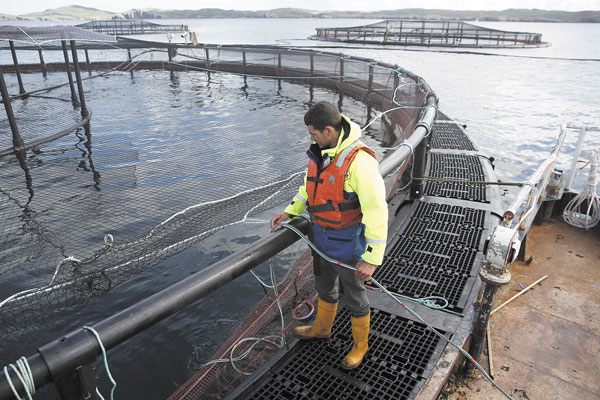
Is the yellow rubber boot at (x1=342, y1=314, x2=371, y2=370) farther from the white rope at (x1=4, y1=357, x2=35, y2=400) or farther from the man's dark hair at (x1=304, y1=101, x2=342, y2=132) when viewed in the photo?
the white rope at (x1=4, y1=357, x2=35, y2=400)

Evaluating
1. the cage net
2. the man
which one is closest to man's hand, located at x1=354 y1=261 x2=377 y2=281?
the man

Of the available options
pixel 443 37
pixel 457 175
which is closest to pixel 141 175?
pixel 457 175

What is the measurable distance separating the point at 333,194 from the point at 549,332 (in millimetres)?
2697

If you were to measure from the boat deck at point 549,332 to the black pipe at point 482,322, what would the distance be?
5.8 inches

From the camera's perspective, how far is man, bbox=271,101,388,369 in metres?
2.76

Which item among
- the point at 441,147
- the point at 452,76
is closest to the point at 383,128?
the point at 441,147

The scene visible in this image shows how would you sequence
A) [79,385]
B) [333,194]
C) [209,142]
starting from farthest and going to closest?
[209,142], [333,194], [79,385]

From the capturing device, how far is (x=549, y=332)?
384 cm

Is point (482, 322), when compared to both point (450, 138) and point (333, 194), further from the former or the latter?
point (450, 138)

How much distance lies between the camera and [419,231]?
5227 mm

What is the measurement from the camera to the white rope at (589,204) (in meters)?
5.55

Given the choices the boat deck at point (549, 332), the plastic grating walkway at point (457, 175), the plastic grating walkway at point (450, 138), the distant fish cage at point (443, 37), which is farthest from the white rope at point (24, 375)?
the distant fish cage at point (443, 37)

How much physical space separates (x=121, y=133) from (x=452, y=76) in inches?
1029

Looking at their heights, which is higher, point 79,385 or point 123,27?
point 123,27
